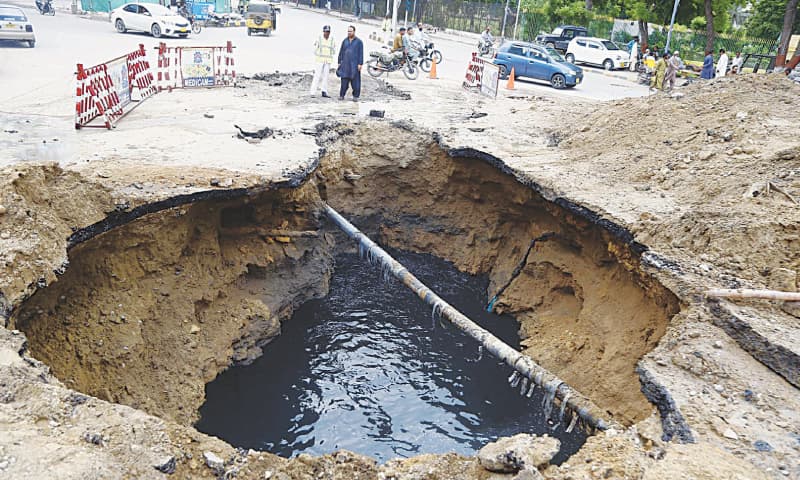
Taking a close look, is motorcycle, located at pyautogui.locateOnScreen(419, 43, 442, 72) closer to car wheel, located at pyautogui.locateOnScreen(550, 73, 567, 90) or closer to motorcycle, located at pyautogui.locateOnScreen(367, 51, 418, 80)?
motorcycle, located at pyautogui.locateOnScreen(367, 51, 418, 80)

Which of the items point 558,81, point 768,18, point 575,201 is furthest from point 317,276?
point 768,18

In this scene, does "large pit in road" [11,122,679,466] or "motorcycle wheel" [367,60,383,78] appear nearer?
"large pit in road" [11,122,679,466]

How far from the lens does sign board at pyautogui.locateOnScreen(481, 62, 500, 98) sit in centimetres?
1677

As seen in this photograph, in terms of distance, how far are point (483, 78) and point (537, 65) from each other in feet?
17.1

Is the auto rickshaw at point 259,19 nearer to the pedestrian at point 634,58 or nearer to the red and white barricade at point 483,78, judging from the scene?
the red and white barricade at point 483,78

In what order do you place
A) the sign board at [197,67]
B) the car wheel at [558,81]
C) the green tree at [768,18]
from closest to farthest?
the sign board at [197,67] < the car wheel at [558,81] < the green tree at [768,18]

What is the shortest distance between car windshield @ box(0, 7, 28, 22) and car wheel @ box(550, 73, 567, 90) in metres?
18.2

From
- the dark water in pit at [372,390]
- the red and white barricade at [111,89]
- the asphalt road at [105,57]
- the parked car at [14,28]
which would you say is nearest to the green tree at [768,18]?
the asphalt road at [105,57]

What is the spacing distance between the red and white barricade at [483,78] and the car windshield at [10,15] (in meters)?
14.7

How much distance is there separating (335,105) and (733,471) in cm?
1129

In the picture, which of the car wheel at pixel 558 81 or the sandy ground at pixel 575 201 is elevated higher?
the car wheel at pixel 558 81

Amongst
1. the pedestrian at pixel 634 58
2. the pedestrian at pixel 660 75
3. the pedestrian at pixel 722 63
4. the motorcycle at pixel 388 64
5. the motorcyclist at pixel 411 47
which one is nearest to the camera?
the motorcycle at pixel 388 64

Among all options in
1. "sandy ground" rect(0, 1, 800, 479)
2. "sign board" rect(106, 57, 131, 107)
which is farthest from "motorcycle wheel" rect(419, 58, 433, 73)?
"sign board" rect(106, 57, 131, 107)

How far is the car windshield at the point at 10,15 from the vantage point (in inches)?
741
